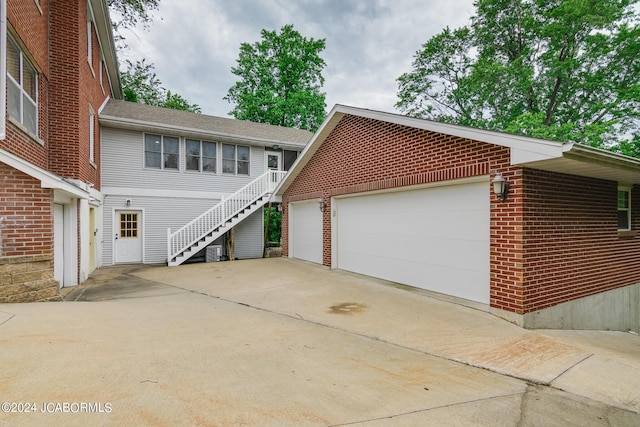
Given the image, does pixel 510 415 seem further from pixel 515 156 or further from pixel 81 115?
pixel 81 115

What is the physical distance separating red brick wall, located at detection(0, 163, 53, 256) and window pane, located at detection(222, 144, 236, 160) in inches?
331

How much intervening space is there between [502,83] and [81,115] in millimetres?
20611

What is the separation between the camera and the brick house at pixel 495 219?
5176 millimetres

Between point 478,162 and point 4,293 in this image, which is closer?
point 4,293

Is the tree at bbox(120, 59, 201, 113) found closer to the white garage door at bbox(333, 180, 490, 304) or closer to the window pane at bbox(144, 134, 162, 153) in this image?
the window pane at bbox(144, 134, 162, 153)

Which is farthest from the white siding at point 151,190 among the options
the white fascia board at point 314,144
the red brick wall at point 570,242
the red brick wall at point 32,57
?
the red brick wall at point 570,242

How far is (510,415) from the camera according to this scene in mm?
2607

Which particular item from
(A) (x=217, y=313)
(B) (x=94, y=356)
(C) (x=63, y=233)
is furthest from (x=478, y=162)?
(C) (x=63, y=233)

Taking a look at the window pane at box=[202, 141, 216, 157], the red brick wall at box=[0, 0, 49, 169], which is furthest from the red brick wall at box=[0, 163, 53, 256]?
the window pane at box=[202, 141, 216, 157]

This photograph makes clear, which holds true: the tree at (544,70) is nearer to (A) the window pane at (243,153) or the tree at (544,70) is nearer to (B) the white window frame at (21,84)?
(A) the window pane at (243,153)

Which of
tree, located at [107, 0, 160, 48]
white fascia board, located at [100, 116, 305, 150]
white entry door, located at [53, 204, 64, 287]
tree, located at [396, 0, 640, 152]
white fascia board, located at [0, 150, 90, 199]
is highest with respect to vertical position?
tree, located at [107, 0, 160, 48]

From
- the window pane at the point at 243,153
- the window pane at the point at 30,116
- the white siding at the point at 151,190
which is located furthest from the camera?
the window pane at the point at 243,153

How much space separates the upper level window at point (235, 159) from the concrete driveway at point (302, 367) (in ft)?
29.4

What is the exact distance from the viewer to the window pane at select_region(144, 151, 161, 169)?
40.5 feet
